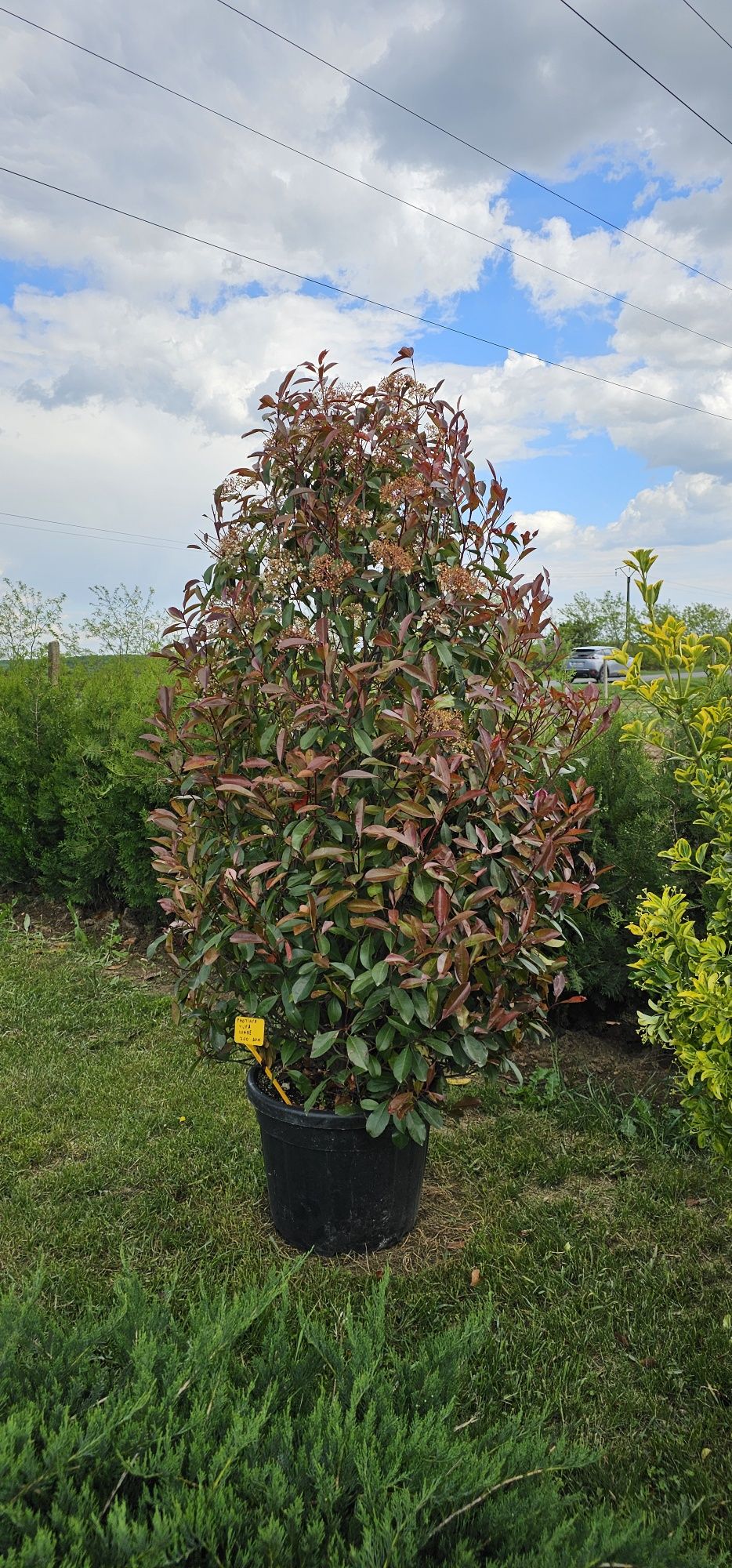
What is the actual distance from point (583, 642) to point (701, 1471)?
2802cm

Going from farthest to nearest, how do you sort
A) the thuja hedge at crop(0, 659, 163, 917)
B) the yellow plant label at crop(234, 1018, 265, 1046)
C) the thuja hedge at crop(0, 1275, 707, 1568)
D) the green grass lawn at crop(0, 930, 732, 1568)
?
the thuja hedge at crop(0, 659, 163, 917), the yellow plant label at crop(234, 1018, 265, 1046), the green grass lawn at crop(0, 930, 732, 1568), the thuja hedge at crop(0, 1275, 707, 1568)

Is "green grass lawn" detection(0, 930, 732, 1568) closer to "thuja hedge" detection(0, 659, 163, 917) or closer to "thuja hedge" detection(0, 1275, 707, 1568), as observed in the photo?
"thuja hedge" detection(0, 1275, 707, 1568)

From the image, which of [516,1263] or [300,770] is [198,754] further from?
[516,1263]

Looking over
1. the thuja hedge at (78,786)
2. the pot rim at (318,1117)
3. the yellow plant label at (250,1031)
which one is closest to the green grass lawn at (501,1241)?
the pot rim at (318,1117)

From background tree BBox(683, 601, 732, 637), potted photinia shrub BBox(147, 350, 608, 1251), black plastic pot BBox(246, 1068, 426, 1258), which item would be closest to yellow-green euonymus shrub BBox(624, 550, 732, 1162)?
potted photinia shrub BBox(147, 350, 608, 1251)

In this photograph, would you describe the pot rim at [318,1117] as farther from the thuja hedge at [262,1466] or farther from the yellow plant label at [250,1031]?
the thuja hedge at [262,1466]

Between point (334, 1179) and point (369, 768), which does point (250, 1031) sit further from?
point (369, 768)

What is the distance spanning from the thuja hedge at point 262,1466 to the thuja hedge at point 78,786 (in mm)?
3717

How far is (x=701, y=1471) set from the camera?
2.01m

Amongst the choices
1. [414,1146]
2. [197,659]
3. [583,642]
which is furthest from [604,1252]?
[583,642]

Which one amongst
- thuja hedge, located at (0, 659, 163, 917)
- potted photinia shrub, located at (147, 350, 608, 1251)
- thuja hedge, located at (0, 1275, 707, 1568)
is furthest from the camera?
thuja hedge, located at (0, 659, 163, 917)

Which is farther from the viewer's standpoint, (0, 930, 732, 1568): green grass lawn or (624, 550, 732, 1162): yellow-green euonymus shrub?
(624, 550, 732, 1162): yellow-green euonymus shrub

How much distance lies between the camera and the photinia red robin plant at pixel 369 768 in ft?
7.71

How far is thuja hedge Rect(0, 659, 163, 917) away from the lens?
5.50m
